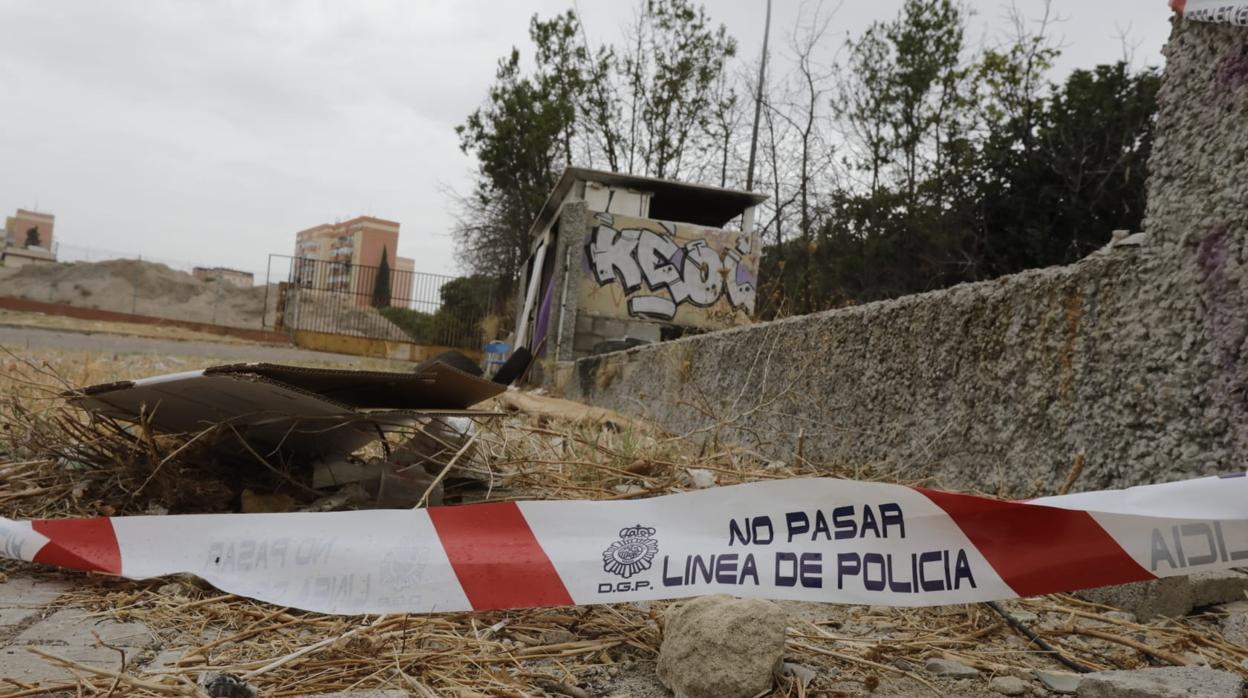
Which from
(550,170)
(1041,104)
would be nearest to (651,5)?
(550,170)

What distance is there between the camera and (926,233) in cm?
1211

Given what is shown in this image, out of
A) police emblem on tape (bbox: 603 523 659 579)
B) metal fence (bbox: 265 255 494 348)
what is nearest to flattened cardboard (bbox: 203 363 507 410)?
police emblem on tape (bbox: 603 523 659 579)

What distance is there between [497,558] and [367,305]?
31.3m

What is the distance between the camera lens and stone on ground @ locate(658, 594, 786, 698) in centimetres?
131

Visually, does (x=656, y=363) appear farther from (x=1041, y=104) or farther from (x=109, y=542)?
(x=1041, y=104)

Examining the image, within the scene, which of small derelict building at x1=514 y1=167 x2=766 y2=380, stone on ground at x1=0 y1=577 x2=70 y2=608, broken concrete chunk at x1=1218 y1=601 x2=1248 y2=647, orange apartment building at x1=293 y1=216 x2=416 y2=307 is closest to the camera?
broken concrete chunk at x1=1218 y1=601 x2=1248 y2=647

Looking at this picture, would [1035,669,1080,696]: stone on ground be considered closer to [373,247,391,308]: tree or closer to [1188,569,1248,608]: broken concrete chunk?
[1188,569,1248,608]: broken concrete chunk

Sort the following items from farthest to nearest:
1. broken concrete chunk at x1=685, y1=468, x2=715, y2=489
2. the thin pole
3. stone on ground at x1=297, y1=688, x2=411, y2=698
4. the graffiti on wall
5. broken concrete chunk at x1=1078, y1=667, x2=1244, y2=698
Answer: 1. the thin pole
2. the graffiti on wall
3. broken concrete chunk at x1=685, y1=468, x2=715, y2=489
4. stone on ground at x1=297, y1=688, x2=411, y2=698
5. broken concrete chunk at x1=1078, y1=667, x2=1244, y2=698

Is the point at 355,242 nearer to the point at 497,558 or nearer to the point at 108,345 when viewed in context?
the point at 108,345

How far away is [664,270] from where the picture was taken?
577 inches

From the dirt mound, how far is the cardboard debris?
41693 millimetres

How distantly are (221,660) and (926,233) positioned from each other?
12.0 m

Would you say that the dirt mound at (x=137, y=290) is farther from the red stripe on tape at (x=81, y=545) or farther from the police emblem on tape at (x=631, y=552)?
the police emblem on tape at (x=631, y=552)

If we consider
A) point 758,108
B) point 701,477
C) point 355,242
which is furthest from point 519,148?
point 355,242
